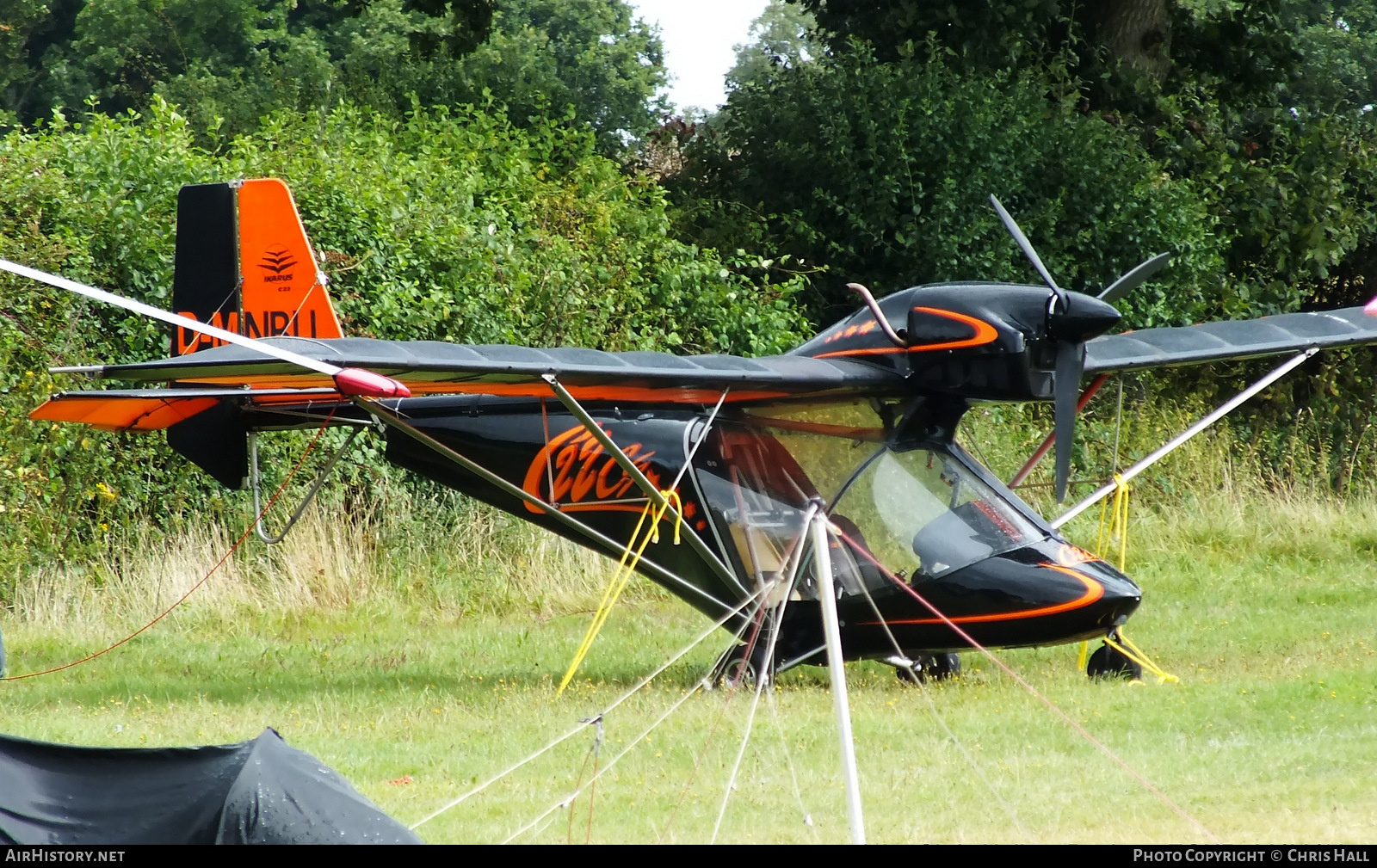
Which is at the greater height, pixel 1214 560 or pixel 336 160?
pixel 336 160

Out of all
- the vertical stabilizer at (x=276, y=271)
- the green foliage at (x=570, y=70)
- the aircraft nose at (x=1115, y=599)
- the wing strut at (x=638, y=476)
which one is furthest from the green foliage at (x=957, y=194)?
the aircraft nose at (x=1115, y=599)

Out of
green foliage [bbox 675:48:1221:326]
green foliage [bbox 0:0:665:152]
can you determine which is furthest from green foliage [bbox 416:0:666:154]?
green foliage [bbox 675:48:1221:326]

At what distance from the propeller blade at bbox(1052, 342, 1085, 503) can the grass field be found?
4.18ft

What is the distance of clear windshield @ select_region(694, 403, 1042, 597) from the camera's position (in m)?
7.93

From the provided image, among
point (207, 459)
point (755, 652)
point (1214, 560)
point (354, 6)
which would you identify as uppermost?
point (354, 6)

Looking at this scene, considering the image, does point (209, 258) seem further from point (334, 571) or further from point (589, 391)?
point (589, 391)

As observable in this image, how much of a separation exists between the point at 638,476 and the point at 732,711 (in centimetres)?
140

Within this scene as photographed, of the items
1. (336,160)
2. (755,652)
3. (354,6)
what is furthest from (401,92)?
(755,652)

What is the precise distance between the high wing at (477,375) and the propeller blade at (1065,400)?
2.98 feet

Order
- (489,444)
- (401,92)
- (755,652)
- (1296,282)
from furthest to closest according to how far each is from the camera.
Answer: (401,92), (1296,282), (489,444), (755,652)

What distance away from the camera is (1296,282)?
18266 millimetres

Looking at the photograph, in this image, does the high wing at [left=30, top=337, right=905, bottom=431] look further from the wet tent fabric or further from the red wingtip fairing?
the wet tent fabric
